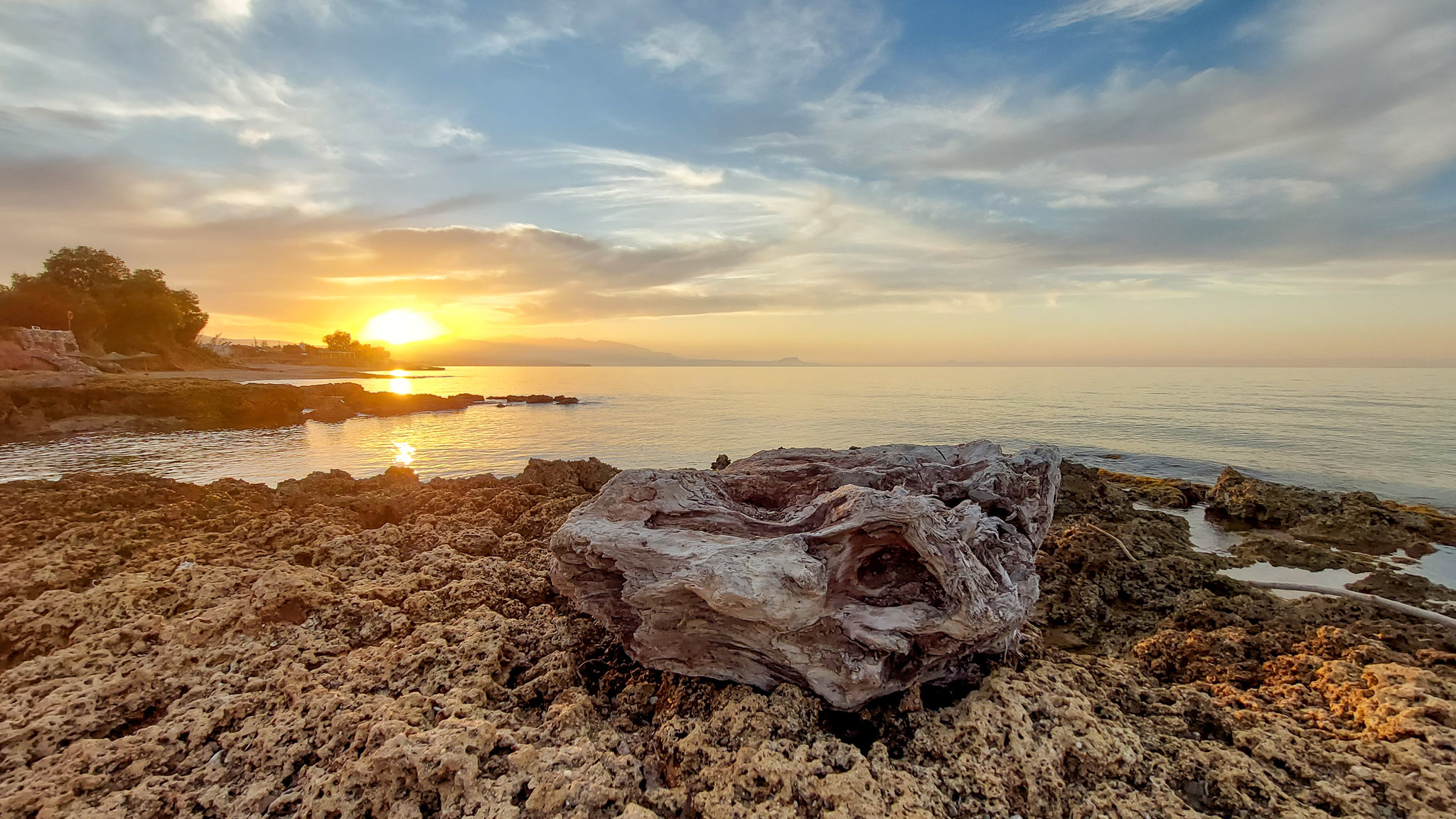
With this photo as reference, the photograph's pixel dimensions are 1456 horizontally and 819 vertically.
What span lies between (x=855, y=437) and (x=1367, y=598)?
16.7 metres

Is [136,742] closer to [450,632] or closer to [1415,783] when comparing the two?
[450,632]

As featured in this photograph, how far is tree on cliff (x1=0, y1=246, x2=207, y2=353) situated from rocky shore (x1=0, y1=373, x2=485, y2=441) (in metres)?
33.6

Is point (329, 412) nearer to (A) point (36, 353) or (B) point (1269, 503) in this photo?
(A) point (36, 353)

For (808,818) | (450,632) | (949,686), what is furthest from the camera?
(450,632)

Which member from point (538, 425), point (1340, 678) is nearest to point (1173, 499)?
point (1340, 678)

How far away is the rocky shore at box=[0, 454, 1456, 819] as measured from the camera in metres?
2.78

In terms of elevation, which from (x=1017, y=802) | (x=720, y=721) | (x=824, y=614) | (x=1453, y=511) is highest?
(x=824, y=614)

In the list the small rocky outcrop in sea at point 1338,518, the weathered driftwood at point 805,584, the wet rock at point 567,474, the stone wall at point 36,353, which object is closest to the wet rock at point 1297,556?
the small rocky outcrop in sea at point 1338,518

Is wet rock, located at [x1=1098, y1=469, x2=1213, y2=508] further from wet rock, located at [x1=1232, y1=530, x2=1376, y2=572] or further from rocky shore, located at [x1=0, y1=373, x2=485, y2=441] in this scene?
rocky shore, located at [x1=0, y1=373, x2=485, y2=441]

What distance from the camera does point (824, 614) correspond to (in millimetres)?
3520

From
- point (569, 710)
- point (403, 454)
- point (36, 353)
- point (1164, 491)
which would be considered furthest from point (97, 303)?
point (1164, 491)

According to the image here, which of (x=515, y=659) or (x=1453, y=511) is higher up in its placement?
(x=515, y=659)

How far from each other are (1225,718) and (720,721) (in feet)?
10.1

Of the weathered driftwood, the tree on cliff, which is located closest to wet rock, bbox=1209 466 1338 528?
the weathered driftwood
